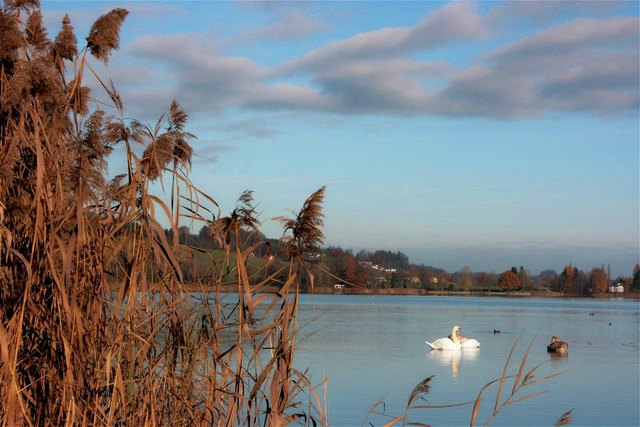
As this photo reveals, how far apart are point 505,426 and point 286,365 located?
8.85 metres

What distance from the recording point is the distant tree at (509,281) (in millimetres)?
132500

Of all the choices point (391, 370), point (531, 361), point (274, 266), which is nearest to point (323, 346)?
point (391, 370)

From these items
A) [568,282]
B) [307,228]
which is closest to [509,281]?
[568,282]

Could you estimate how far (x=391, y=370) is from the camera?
16.7 metres

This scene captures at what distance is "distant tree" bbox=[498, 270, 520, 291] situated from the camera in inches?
5217

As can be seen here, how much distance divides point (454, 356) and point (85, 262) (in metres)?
19.7

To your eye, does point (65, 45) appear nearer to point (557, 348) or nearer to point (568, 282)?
point (557, 348)

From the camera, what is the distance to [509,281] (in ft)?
435

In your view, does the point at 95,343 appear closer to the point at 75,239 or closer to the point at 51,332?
the point at 51,332

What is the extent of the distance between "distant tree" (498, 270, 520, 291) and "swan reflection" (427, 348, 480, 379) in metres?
112

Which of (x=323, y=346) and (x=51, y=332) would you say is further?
(x=323, y=346)

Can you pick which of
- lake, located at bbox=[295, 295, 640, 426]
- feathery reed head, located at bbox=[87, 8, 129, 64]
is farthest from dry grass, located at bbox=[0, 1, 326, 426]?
lake, located at bbox=[295, 295, 640, 426]

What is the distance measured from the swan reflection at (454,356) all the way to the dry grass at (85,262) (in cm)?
1553

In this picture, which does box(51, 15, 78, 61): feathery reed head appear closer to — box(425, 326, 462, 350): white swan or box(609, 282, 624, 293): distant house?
box(425, 326, 462, 350): white swan
